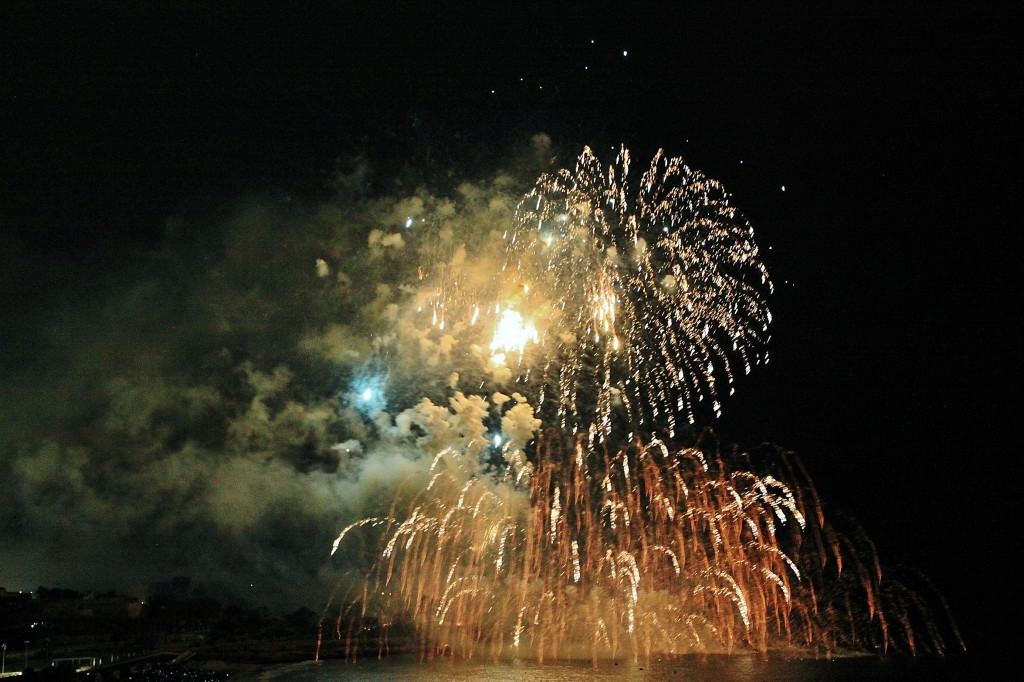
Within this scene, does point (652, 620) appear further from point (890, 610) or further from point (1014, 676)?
point (1014, 676)

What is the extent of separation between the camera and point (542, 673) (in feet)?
170

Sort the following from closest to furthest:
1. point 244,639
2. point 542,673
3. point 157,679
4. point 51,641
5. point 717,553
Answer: point 717,553 → point 157,679 → point 542,673 → point 51,641 → point 244,639

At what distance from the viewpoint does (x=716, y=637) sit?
6512cm

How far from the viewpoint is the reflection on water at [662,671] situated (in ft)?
157

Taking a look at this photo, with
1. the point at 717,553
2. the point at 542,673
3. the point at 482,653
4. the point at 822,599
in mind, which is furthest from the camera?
the point at 482,653

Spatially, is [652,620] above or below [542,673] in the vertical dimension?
above

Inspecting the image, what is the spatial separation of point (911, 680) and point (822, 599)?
17343mm

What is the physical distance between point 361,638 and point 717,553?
51.8 meters

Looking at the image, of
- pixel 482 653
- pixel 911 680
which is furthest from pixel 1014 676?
pixel 482 653

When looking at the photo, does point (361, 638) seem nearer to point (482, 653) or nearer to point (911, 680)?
point (482, 653)

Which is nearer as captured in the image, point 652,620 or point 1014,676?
point 1014,676

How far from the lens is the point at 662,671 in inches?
2031

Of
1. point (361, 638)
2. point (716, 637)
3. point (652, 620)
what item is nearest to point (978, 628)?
point (716, 637)

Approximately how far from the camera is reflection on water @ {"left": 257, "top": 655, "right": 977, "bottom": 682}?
48.0 metres
